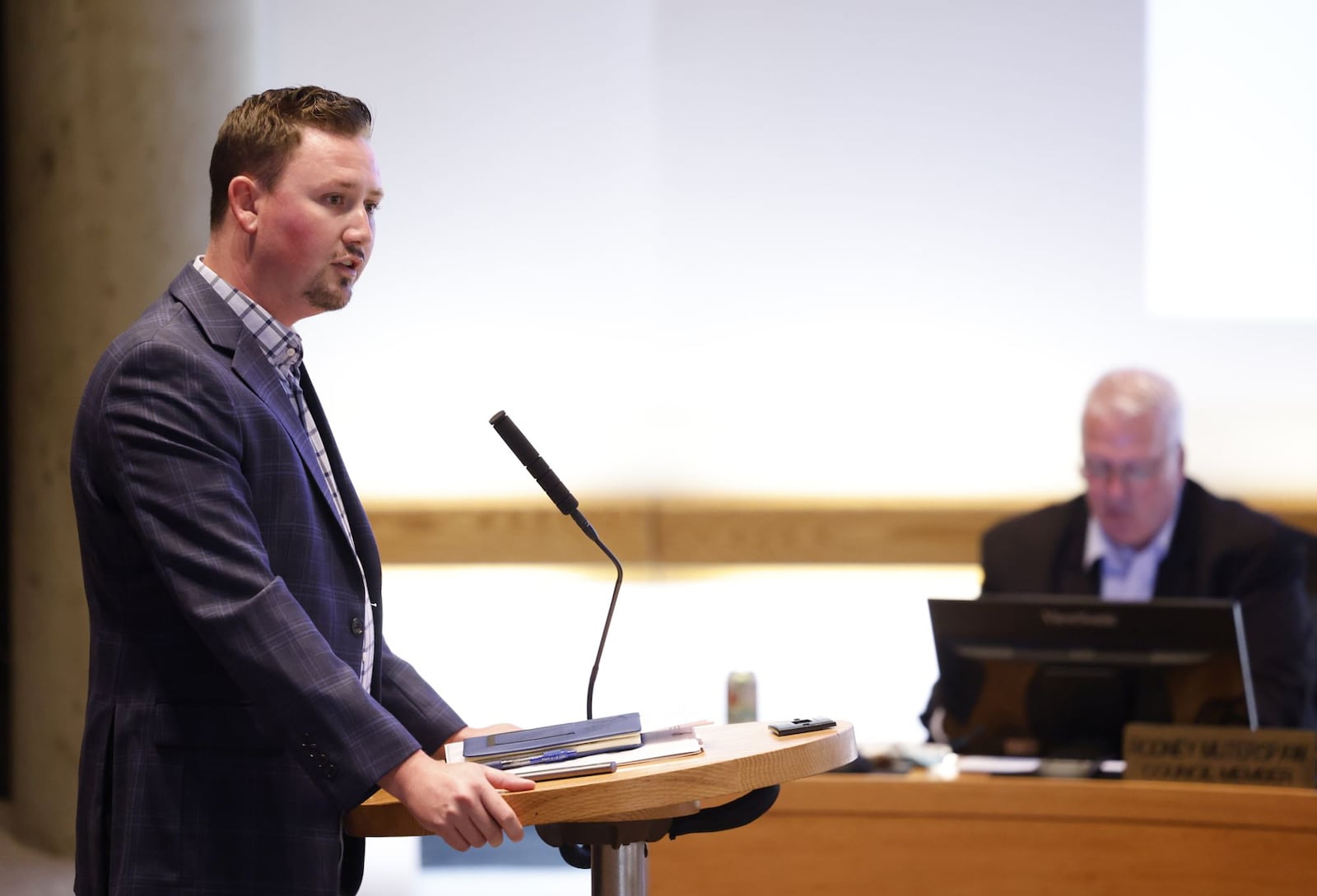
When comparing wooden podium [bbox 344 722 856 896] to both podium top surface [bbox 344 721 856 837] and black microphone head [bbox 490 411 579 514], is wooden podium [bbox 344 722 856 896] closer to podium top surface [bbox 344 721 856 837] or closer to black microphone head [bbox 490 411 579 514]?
podium top surface [bbox 344 721 856 837]

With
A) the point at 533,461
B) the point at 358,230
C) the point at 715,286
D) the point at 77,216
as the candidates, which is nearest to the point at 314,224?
the point at 358,230

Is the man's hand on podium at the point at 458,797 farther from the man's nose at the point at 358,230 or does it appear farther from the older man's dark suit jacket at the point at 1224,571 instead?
the older man's dark suit jacket at the point at 1224,571

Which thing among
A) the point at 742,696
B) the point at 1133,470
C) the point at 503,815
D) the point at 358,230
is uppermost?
the point at 358,230

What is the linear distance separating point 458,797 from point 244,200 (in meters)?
0.73

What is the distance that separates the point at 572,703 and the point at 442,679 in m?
0.43

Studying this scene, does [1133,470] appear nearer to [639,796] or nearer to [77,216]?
[639,796]

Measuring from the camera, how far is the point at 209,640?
4.36 feet

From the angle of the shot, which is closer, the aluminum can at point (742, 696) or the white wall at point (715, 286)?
the aluminum can at point (742, 696)

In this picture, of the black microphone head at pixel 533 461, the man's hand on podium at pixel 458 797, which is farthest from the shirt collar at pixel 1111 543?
the man's hand on podium at pixel 458 797

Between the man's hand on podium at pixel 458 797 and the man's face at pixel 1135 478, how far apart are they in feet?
7.80

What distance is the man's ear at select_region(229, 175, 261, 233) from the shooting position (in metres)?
1.53

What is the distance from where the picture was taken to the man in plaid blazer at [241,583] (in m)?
1.32

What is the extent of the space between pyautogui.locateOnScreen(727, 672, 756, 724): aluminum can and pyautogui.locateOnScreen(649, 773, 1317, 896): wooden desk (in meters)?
0.25

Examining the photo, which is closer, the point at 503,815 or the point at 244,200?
the point at 503,815
